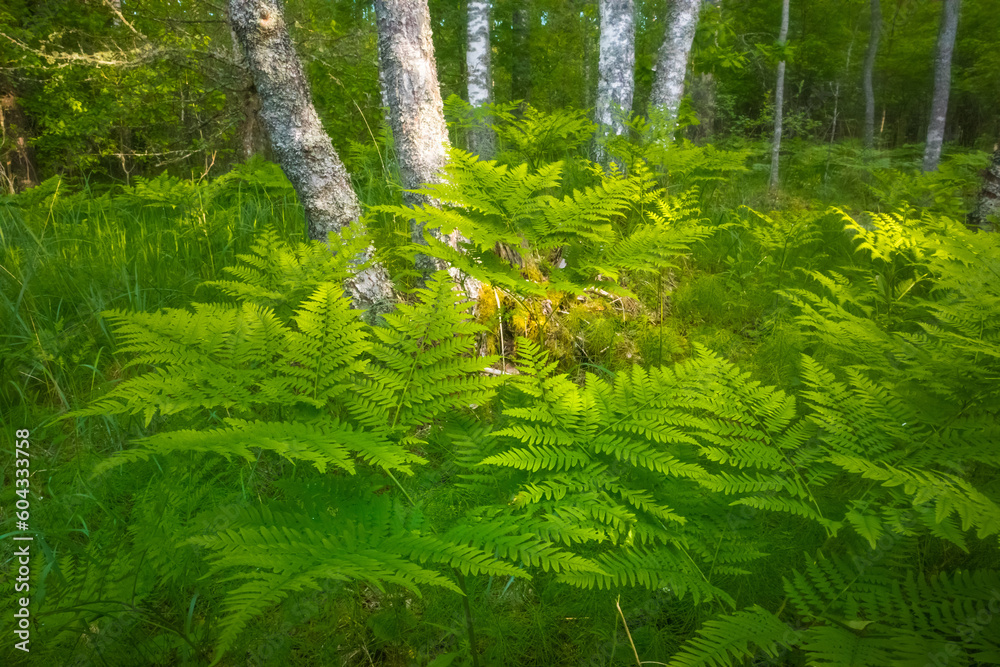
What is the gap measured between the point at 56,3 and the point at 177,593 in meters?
9.45

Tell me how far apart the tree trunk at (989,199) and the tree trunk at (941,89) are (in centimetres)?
649

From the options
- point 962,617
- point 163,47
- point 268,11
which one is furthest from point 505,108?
point 163,47

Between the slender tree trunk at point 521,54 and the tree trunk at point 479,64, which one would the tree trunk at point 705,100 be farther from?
the tree trunk at point 479,64

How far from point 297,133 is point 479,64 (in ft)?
14.3

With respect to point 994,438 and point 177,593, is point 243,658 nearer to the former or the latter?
point 177,593

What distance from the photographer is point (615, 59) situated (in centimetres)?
542

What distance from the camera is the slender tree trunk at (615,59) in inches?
211

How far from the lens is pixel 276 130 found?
123 inches

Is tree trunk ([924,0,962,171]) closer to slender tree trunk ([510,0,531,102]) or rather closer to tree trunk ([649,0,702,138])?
tree trunk ([649,0,702,138])

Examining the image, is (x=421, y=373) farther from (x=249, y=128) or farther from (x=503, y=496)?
(x=249, y=128)

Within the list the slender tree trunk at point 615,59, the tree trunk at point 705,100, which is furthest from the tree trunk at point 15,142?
the tree trunk at point 705,100

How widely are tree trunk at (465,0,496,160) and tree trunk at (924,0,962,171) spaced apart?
842 cm

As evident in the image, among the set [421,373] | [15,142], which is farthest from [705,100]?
[15,142]

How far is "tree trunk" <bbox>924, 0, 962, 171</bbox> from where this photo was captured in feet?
29.5
